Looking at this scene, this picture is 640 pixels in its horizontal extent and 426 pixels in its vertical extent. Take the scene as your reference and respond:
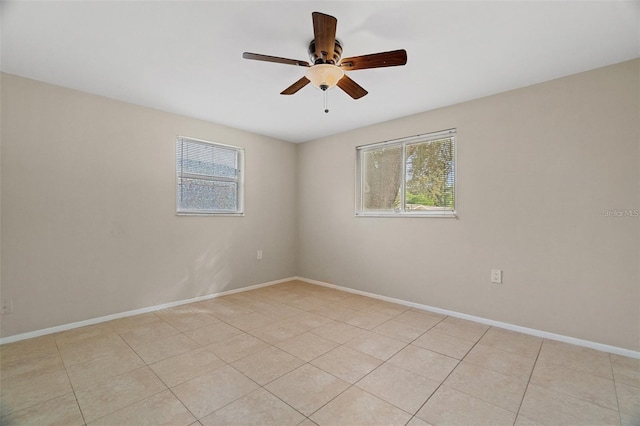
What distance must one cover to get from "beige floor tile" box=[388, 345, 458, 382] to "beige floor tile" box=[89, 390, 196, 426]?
1380mm

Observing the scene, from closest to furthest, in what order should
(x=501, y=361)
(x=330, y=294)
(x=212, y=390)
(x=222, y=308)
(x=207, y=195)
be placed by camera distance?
1. (x=212, y=390)
2. (x=501, y=361)
3. (x=222, y=308)
4. (x=207, y=195)
5. (x=330, y=294)

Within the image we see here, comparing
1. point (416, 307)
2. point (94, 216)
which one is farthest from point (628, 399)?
point (94, 216)

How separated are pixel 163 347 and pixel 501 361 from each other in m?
2.60

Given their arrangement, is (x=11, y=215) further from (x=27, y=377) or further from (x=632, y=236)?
(x=632, y=236)

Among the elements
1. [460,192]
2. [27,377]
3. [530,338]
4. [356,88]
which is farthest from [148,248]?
[530,338]

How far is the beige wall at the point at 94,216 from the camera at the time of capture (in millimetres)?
2430

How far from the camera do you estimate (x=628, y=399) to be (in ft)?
5.45

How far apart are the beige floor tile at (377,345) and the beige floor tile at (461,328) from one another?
53 centimetres

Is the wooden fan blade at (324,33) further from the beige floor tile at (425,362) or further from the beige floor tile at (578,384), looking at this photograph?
the beige floor tile at (578,384)

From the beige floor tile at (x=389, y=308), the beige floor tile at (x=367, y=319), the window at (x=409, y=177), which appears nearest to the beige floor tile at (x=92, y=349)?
the beige floor tile at (x=367, y=319)

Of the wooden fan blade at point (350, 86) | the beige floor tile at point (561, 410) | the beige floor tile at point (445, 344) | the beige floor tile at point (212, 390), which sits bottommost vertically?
the beige floor tile at point (561, 410)

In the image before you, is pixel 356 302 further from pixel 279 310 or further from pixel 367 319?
pixel 279 310

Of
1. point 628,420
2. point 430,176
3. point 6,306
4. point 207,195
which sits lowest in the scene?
point 628,420

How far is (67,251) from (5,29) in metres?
1.78
